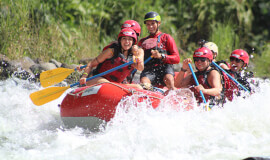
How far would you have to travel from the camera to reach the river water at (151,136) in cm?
467

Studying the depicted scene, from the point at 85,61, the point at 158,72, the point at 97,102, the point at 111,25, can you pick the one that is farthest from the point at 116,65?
the point at 111,25

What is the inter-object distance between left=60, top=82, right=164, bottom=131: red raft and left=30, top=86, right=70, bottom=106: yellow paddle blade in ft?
1.84

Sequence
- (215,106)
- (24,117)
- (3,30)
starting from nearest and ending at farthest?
(215,106), (24,117), (3,30)

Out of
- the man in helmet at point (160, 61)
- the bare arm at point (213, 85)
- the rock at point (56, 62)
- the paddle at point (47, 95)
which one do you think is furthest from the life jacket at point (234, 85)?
the rock at point (56, 62)

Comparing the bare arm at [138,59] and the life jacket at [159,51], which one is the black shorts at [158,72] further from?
the bare arm at [138,59]

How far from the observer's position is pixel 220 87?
591 cm

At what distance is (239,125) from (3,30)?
551 centimetres

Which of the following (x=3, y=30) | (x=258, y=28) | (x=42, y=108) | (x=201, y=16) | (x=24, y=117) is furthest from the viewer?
(x=258, y=28)

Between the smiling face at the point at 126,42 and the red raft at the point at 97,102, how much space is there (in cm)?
84

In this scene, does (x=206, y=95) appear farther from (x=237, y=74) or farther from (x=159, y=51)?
(x=159, y=51)

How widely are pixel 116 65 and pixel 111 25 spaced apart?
235 inches

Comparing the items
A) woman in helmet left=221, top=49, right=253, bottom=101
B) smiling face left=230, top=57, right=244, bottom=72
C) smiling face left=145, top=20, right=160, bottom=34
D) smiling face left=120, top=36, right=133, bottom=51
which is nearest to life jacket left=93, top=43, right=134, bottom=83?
smiling face left=120, top=36, right=133, bottom=51

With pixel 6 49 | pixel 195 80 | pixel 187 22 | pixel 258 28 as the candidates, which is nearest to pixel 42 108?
pixel 6 49

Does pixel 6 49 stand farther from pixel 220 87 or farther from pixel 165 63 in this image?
pixel 220 87
